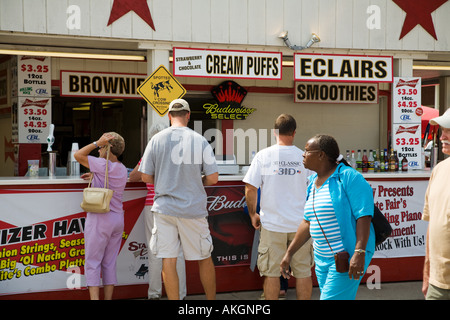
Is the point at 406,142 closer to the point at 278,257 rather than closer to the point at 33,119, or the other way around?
the point at 278,257

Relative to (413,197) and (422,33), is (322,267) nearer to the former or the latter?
(413,197)

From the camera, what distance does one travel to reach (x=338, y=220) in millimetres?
3707

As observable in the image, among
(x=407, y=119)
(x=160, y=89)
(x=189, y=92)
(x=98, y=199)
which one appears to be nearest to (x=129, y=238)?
(x=98, y=199)

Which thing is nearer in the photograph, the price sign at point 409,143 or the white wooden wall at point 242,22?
the white wooden wall at point 242,22

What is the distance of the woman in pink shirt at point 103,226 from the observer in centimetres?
564

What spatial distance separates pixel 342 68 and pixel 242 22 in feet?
5.32

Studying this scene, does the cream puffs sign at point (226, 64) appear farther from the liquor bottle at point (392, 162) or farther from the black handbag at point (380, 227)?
the black handbag at point (380, 227)

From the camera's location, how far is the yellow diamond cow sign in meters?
7.13

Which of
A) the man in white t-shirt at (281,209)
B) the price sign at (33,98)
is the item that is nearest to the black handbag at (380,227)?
the man in white t-shirt at (281,209)

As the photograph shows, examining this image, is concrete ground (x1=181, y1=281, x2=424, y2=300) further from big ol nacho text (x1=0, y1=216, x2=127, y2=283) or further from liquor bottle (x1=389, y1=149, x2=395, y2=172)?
liquor bottle (x1=389, y1=149, x2=395, y2=172)

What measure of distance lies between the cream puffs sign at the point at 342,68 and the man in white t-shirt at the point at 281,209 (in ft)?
9.39

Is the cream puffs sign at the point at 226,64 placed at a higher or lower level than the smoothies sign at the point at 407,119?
higher

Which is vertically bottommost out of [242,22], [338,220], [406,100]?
[338,220]

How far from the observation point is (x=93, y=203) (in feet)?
18.2
